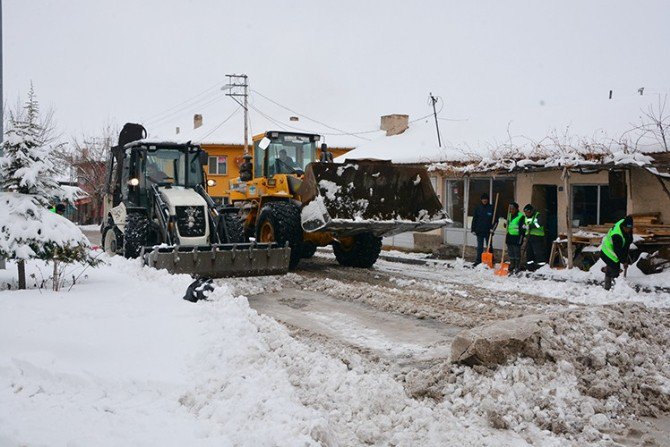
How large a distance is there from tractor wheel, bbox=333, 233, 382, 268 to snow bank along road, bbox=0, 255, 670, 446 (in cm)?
567

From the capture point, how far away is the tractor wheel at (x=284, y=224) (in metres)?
12.9

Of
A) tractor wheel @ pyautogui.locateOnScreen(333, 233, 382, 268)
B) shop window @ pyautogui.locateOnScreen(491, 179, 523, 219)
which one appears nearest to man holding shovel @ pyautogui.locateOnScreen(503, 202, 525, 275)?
shop window @ pyautogui.locateOnScreen(491, 179, 523, 219)

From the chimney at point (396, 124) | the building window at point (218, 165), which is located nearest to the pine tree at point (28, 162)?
the chimney at point (396, 124)

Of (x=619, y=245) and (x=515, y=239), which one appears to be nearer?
(x=619, y=245)

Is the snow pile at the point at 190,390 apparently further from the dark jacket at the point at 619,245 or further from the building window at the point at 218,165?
the building window at the point at 218,165

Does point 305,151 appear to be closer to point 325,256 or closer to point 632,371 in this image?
point 325,256

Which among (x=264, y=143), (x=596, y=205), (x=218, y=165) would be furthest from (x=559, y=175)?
(x=218, y=165)

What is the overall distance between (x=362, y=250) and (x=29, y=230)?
24.8 ft

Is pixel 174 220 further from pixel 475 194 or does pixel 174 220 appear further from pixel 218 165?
pixel 218 165

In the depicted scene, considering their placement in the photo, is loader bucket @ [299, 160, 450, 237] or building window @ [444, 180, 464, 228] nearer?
loader bucket @ [299, 160, 450, 237]

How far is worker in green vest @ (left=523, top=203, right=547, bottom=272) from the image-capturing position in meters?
14.3

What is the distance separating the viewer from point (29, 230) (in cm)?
835

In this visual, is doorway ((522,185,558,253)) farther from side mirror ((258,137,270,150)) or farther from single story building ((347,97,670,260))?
side mirror ((258,137,270,150))

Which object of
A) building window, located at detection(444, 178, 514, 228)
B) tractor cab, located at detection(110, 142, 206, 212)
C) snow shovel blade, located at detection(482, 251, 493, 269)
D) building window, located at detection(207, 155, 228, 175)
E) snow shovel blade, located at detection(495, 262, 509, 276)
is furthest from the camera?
building window, located at detection(207, 155, 228, 175)
